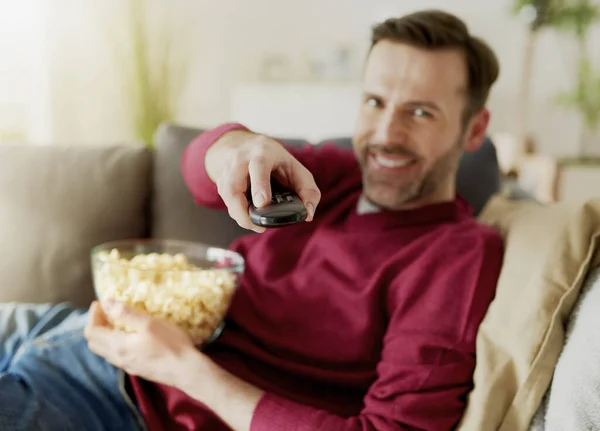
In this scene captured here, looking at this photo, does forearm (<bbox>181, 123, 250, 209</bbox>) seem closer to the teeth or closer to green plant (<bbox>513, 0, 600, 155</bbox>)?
the teeth

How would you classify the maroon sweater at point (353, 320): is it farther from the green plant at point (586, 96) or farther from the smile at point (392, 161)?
the green plant at point (586, 96)

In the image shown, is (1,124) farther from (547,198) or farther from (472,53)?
(547,198)

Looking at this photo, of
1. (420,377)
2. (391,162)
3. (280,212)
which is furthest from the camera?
(391,162)

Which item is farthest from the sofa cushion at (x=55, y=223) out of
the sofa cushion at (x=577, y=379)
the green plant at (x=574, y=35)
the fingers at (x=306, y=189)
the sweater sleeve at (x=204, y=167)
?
Answer: the green plant at (x=574, y=35)

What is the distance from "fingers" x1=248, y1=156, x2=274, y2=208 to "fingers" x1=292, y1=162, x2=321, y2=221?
0.09 feet

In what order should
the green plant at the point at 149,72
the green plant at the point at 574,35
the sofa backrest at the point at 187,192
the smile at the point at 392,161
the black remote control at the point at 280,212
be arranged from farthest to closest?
the green plant at the point at 149,72, the green plant at the point at 574,35, the sofa backrest at the point at 187,192, the smile at the point at 392,161, the black remote control at the point at 280,212

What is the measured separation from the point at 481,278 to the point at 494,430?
0.69ft

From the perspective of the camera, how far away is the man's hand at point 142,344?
0.79 metres

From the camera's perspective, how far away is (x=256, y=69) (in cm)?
284

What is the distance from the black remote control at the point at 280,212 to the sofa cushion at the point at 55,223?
31.9 inches

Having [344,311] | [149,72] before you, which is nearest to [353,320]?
[344,311]

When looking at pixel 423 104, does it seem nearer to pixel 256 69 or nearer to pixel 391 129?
pixel 391 129

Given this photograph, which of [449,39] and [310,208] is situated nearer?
[310,208]

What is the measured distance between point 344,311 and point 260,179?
381mm
